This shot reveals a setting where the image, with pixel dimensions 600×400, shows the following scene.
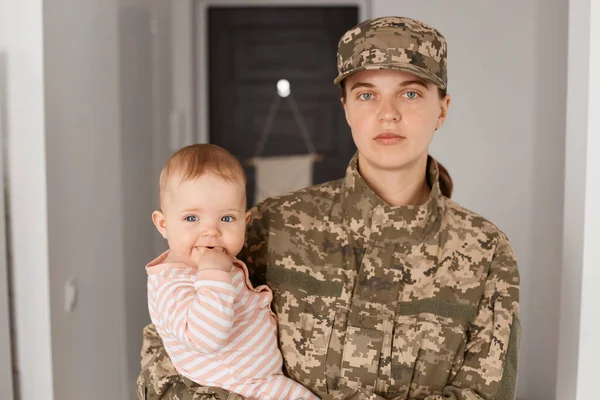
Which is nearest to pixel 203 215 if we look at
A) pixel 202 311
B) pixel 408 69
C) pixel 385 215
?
pixel 202 311

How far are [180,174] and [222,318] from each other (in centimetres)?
35

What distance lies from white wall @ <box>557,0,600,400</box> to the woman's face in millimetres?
539

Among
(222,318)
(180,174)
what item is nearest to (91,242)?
(180,174)

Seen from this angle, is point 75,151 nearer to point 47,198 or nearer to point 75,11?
point 47,198

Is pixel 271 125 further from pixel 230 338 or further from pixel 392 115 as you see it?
pixel 230 338

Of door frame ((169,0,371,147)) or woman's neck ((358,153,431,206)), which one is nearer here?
woman's neck ((358,153,431,206))

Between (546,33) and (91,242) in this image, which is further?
(546,33)

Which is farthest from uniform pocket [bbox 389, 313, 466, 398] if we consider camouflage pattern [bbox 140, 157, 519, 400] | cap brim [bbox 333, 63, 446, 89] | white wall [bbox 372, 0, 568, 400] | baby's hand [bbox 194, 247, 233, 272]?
white wall [bbox 372, 0, 568, 400]

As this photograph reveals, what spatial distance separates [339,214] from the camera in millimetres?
1757

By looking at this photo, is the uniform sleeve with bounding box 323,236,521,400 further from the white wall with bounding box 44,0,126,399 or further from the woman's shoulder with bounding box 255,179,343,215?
the white wall with bounding box 44,0,126,399

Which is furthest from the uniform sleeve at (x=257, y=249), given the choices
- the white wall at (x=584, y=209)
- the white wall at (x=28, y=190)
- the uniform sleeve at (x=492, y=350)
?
the white wall at (x=584, y=209)

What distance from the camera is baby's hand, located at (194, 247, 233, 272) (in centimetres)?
148

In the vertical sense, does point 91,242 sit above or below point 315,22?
below

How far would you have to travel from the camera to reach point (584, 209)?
1.95 meters
